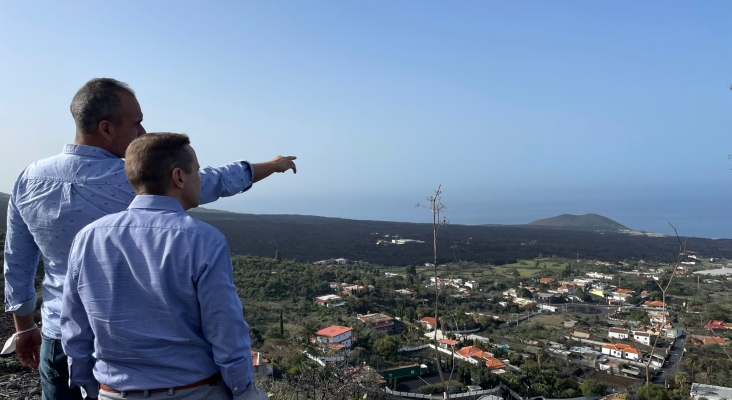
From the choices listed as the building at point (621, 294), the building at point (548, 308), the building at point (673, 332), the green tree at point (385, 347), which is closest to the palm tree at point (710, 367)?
the building at point (673, 332)

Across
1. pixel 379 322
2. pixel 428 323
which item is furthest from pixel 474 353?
pixel 428 323

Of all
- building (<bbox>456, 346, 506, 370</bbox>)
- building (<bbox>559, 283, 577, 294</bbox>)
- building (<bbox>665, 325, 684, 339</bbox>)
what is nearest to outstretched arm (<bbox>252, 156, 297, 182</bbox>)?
building (<bbox>456, 346, 506, 370</bbox>)

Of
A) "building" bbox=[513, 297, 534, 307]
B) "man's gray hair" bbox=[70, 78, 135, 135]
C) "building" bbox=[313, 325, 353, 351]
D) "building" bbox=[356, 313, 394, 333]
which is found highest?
"man's gray hair" bbox=[70, 78, 135, 135]

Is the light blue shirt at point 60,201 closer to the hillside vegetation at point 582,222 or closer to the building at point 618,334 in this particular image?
the building at point 618,334

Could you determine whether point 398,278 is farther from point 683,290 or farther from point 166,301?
point 166,301

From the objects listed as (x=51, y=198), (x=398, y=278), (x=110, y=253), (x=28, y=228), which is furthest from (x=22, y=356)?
(x=398, y=278)

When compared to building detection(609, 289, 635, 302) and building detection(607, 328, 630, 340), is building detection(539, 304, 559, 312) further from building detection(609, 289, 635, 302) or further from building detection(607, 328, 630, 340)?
building detection(607, 328, 630, 340)
